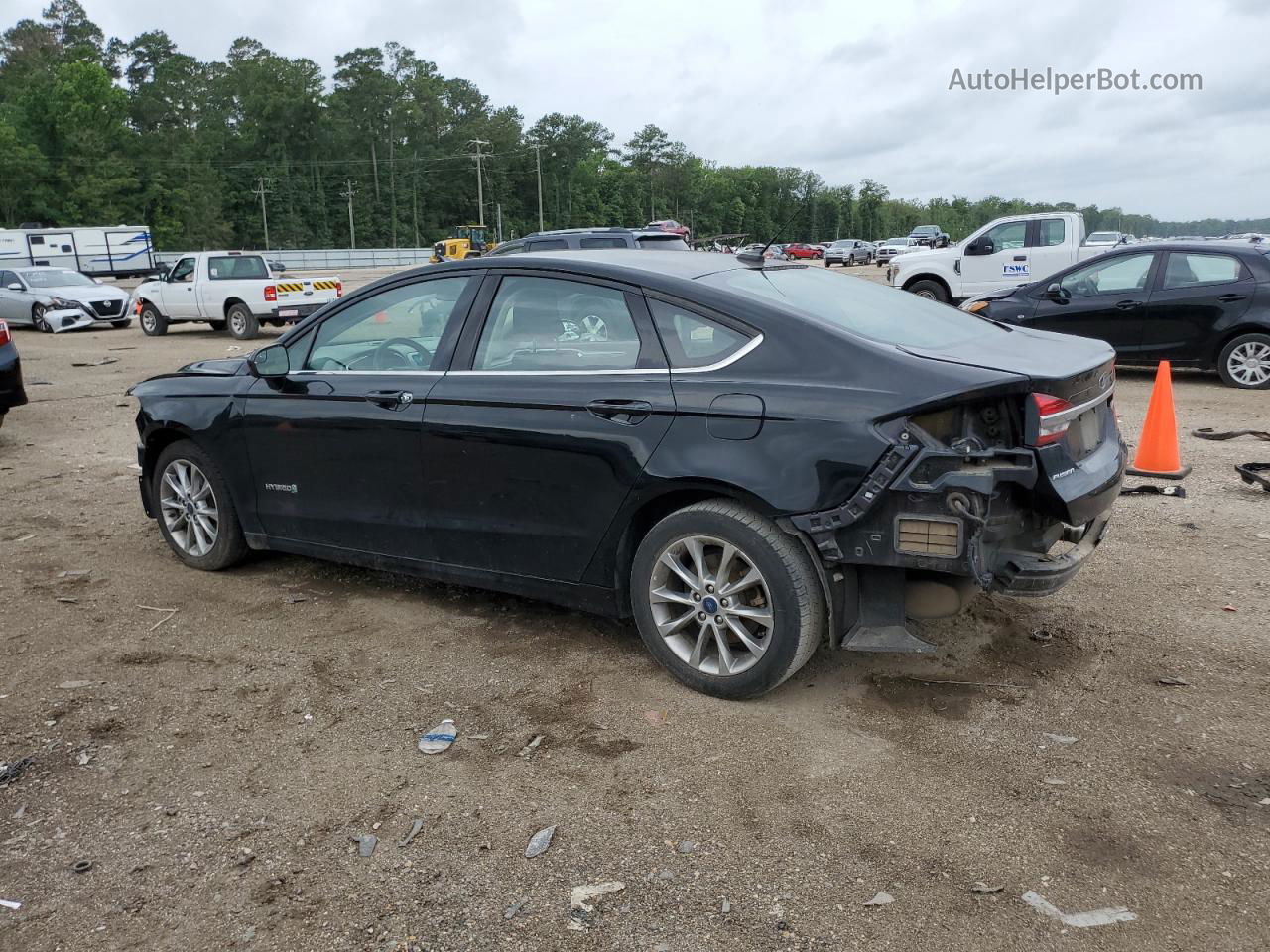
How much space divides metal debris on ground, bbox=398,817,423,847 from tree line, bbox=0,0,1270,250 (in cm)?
8479

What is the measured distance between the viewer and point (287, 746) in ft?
12.1

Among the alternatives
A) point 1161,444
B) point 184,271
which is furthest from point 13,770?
point 184,271

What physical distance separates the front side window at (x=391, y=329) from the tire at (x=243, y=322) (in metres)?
16.0

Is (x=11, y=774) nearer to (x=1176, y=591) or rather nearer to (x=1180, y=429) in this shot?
(x=1176, y=591)

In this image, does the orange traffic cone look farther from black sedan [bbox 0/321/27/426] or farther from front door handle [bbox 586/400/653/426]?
black sedan [bbox 0/321/27/426]

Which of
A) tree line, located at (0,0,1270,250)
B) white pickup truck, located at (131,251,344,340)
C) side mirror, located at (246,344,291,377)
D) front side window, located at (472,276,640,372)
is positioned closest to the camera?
front side window, located at (472,276,640,372)

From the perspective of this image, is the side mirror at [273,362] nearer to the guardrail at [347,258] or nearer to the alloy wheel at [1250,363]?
the alloy wheel at [1250,363]

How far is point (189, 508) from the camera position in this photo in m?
5.56

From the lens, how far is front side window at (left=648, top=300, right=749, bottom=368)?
387cm

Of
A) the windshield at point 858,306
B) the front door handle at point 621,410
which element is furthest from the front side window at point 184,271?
the front door handle at point 621,410

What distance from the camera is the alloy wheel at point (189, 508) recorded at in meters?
5.48

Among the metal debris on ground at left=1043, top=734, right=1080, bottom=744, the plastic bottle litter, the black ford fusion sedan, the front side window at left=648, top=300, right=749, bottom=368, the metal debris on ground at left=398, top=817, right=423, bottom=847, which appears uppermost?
the front side window at left=648, top=300, right=749, bottom=368

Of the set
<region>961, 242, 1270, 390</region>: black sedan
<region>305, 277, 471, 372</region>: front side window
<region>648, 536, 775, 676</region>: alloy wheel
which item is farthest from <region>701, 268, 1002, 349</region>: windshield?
<region>961, 242, 1270, 390</region>: black sedan

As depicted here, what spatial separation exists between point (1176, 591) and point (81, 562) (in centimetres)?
571
